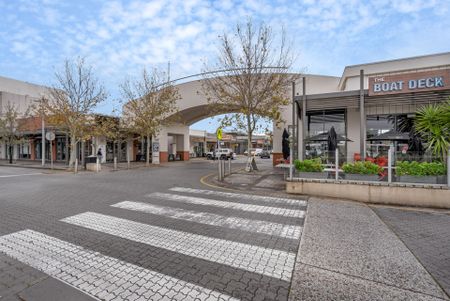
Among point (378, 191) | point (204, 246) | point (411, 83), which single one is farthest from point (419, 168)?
point (204, 246)

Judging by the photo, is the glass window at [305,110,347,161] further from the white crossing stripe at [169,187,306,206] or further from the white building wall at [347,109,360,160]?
the white crossing stripe at [169,187,306,206]

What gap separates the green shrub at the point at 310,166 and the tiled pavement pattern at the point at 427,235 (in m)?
2.05

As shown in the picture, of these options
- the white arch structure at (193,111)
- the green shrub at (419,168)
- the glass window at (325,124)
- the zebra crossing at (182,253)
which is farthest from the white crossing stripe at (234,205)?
the white arch structure at (193,111)

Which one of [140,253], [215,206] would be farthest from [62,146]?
[140,253]

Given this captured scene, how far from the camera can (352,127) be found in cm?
1367

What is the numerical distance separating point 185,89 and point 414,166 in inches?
759

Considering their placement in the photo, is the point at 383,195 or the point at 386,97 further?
the point at 386,97

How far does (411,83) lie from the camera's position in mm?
8953

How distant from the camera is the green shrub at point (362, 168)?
7320mm

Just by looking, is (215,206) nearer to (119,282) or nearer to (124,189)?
(119,282)

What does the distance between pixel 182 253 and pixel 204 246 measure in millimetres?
422

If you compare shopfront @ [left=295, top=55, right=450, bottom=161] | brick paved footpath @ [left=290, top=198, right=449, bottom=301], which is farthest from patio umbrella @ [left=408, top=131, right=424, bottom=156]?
brick paved footpath @ [left=290, top=198, right=449, bottom=301]

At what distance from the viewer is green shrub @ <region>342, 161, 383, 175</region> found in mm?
7320

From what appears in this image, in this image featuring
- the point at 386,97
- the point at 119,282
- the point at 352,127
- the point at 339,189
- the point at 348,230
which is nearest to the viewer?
the point at 119,282
